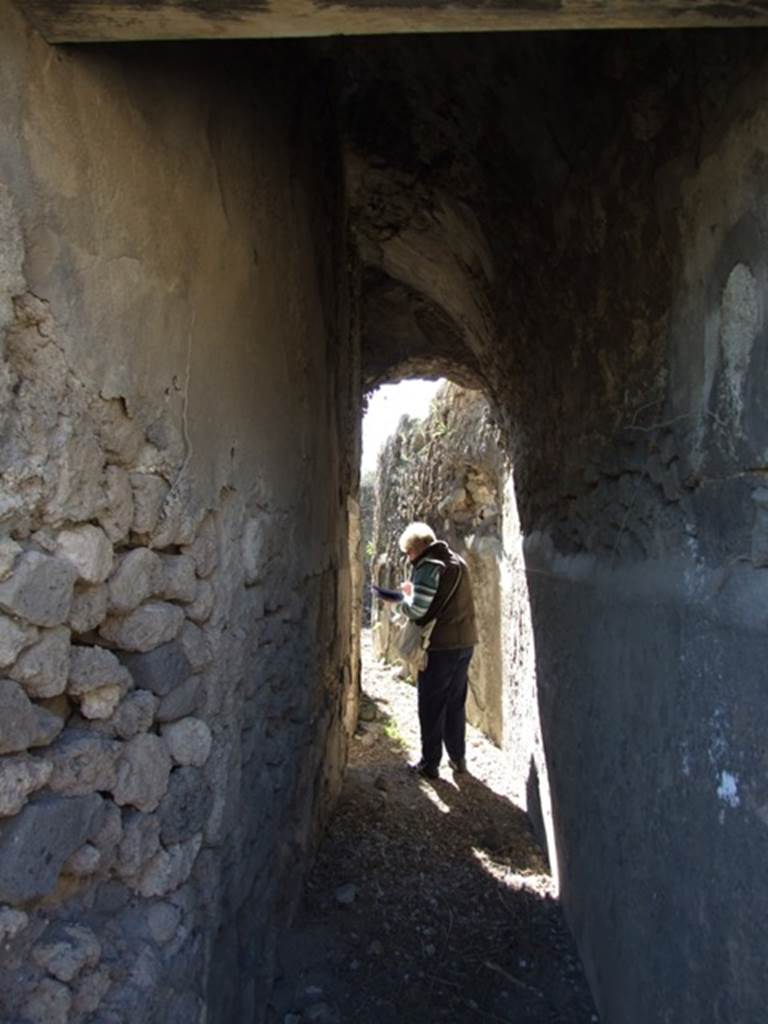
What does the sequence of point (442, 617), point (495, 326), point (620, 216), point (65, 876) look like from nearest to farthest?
point (65, 876), point (620, 216), point (495, 326), point (442, 617)

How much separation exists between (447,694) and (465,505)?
4.05 m

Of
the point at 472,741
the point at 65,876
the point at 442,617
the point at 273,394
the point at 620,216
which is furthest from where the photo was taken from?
the point at 472,741

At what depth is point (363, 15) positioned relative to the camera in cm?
121

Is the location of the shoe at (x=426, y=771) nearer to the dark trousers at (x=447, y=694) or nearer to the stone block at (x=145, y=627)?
the dark trousers at (x=447, y=694)

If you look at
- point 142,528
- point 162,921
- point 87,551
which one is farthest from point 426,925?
point 87,551

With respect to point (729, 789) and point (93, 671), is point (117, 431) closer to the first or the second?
point (93, 671)

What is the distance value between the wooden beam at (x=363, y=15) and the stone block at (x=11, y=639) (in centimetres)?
95

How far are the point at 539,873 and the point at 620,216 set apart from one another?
2.94 m

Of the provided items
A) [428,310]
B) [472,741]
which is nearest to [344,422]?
[428,310]

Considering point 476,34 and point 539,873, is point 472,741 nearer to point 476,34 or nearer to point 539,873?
point 539,873

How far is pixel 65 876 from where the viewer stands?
4.27ft

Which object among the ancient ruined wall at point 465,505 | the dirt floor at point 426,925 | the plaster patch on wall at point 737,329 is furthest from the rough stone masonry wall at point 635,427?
the ancient ruined wall at point 465,505

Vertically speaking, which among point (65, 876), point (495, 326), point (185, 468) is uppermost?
point (495, 326)

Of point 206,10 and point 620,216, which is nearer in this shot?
point 206,10
